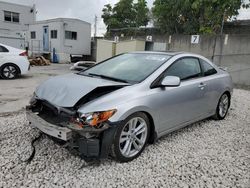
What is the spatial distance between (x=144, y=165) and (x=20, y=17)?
85.5 ft

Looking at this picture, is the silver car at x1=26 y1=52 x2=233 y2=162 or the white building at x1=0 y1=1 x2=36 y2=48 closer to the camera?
the silver car at x1=26 y1=52 x2=233 y2=162

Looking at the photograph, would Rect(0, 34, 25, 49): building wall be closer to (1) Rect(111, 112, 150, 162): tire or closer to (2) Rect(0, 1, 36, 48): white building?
(2) Rect(0, 1, 36, 48): white building

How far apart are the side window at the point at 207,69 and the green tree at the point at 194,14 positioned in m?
8.49

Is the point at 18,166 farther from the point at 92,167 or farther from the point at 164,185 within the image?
the point at 164,185

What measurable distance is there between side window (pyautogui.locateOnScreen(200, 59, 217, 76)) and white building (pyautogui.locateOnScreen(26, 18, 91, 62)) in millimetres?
16375

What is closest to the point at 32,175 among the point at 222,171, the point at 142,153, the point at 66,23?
the point at 142,153

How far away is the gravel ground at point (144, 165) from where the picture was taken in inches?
94.0

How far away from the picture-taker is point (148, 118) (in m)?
2.94

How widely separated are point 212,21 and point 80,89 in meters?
12.6

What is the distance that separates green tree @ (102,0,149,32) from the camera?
2339 centimetres

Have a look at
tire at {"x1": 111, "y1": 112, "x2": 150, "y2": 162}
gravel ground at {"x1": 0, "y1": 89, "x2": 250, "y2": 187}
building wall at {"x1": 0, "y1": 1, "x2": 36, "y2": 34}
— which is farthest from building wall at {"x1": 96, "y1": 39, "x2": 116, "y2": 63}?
tire at {"x1": 111, "y1": 112, "x2": 150, "y2": 162}

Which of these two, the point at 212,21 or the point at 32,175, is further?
the point at 212,21

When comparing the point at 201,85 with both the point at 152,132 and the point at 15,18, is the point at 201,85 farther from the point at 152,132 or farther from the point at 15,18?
the point at 15,18

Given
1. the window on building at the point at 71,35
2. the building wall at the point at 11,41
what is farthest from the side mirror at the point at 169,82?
the window on building at the point at 71,35
